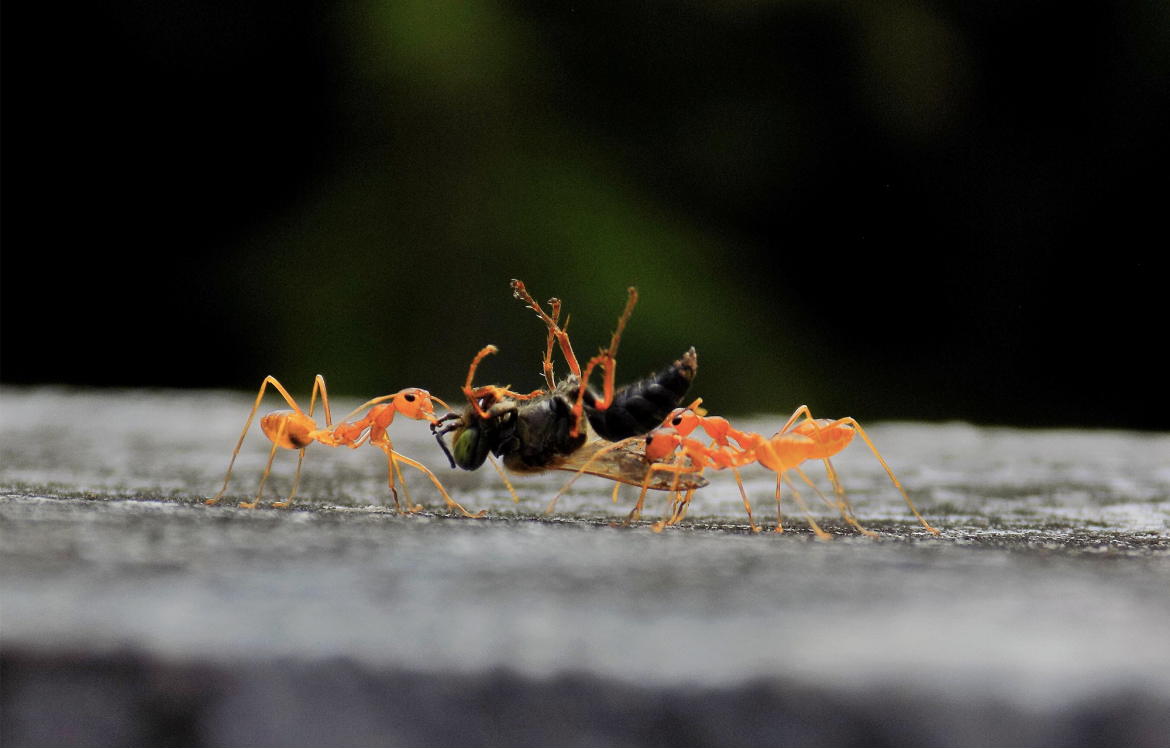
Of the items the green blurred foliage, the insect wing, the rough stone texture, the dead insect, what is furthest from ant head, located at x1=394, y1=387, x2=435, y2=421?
the green blurred foliage

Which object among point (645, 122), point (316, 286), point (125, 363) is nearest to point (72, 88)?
point (125, 363)

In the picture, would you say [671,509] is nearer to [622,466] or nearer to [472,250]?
[622,466]

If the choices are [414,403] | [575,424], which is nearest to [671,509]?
[575,424]

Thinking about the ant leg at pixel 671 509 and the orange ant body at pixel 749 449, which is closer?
the ant leg at pixel 671 509

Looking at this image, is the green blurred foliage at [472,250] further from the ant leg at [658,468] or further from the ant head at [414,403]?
the ant leg at [658,468]

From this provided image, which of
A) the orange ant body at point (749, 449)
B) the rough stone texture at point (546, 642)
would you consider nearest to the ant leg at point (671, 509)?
the orange ant body at point (749, 449)
